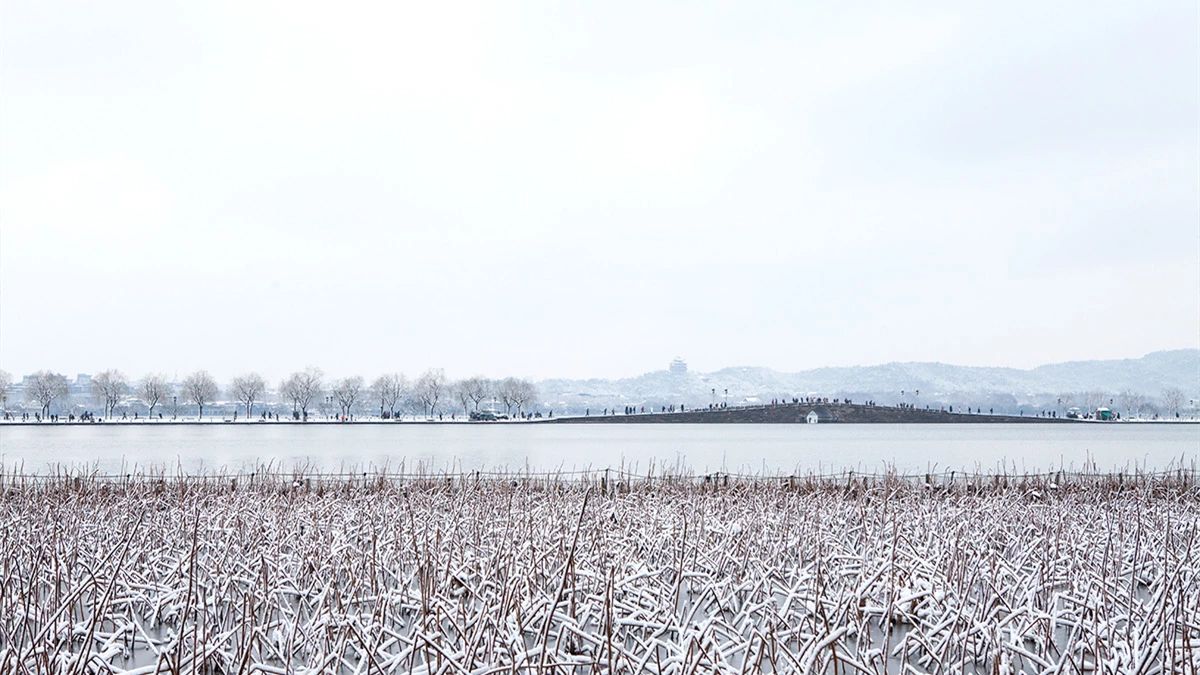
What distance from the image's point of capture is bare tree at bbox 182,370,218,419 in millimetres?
124250

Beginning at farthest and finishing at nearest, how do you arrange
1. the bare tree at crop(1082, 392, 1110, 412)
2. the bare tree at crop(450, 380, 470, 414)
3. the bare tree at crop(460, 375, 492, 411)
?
the bare tree at crop(1082, 392, 1110, 412)
the bare tree at crop(450, 380, 470, 414)
the bare tree at crop(460, 375, 492, 411)

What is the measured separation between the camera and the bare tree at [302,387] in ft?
420

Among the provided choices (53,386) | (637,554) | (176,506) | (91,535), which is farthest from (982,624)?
(53,386)

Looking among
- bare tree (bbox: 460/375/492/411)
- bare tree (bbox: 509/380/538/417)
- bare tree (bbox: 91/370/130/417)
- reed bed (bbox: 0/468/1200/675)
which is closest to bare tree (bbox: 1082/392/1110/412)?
bare tree (bbox: 509/380/538/417)

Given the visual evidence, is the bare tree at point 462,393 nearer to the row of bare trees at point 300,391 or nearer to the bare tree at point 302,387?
the row of bare trees at point 300,391

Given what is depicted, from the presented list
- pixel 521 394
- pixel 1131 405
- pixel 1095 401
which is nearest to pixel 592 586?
pixel 521 394

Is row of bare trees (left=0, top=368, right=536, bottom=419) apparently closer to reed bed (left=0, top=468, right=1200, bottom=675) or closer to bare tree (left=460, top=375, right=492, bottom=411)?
bare tree (left=460, top=375, right=492, bottom=411)

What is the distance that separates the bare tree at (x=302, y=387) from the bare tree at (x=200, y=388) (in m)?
9.67

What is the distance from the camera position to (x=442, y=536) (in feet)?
33.1

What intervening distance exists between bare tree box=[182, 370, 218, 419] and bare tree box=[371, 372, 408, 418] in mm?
23145

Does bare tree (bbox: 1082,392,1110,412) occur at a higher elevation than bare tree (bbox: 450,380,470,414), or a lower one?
lower

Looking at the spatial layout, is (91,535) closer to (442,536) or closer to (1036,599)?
(442,536)

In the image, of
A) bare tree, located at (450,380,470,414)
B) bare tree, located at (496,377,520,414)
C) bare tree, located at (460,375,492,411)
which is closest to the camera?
bare tree, located at (460,375,492,411)

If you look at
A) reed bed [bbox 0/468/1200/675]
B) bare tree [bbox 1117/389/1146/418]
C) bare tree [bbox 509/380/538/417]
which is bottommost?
bare tree [bbox 1117/389/1146/418]
